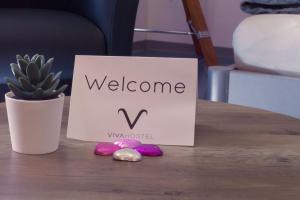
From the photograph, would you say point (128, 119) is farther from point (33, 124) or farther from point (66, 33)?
point (66, 33)

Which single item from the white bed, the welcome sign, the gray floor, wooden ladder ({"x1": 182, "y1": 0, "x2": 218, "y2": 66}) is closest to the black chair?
the white bed

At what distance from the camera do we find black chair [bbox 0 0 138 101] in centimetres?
145

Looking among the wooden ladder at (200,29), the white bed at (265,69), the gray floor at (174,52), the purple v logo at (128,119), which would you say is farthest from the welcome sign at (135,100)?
the gray floor at (174,52)

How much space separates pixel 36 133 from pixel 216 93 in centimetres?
75

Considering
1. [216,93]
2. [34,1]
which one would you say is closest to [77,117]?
[216,93]

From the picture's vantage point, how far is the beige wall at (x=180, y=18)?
3348 millimetres

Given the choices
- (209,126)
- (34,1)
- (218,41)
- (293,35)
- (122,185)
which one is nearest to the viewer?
(122,185)

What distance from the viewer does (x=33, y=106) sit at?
65 centimetres

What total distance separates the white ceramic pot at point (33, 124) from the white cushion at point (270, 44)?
722 millimetres

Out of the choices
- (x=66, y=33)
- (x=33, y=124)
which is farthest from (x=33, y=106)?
(x=66, y=33)

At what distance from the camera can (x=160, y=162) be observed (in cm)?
64

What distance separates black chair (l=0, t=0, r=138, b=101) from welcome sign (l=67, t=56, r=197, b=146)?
0.70 meters

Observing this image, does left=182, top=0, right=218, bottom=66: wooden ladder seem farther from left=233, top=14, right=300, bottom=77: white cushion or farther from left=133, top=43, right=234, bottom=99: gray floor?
left=233, top=14, right=300, bottom=77: white cushion

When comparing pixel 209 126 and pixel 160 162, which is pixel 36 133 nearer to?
pixel 160 162
